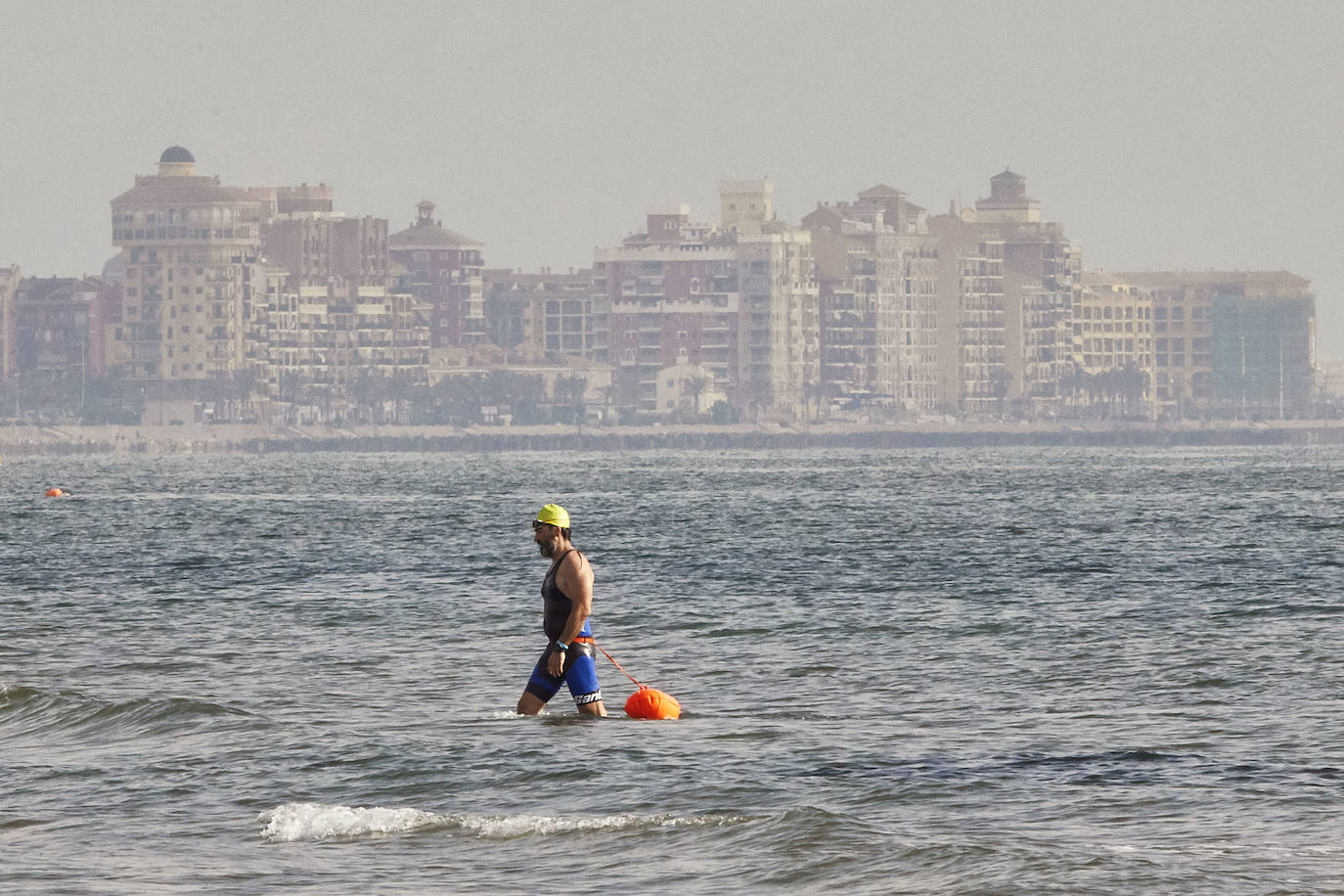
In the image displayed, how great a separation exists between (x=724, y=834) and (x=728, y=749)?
4.14 meters

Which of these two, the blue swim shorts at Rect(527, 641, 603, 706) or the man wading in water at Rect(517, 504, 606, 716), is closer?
the man wading in water at Rect(517, 504, 606, 716)

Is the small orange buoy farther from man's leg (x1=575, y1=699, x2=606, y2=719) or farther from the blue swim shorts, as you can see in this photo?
the blue swim shorts

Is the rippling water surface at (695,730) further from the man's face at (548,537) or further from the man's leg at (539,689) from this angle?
the man's face at (548,537)

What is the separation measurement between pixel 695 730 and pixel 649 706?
71 centimetres

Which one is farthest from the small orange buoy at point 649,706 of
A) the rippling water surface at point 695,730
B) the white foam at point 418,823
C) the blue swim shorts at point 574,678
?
the white foam at point 418,823

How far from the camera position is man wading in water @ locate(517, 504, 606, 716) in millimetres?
21625

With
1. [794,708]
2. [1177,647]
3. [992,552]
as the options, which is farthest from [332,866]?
[992,552]

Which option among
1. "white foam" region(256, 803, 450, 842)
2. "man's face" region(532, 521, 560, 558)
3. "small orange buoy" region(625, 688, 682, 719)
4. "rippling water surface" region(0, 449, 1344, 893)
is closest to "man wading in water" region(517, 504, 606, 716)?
"man's face" region(532, 521, 560, 558)

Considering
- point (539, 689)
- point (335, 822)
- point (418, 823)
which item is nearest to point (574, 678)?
→ point (539, 689)

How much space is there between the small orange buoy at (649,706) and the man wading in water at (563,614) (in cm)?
131

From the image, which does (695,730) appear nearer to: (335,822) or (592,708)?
(592,708)

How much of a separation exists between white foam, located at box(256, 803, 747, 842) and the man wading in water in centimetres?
281

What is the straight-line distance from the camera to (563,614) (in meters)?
22.1

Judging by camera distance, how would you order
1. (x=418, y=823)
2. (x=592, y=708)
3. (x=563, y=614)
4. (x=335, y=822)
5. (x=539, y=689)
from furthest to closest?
1. (x=592, y=708)
2. (x=539, y=689)
3. (x=563, y=614)
4. (x=418, y=823)
5. (x=335, y=822)
